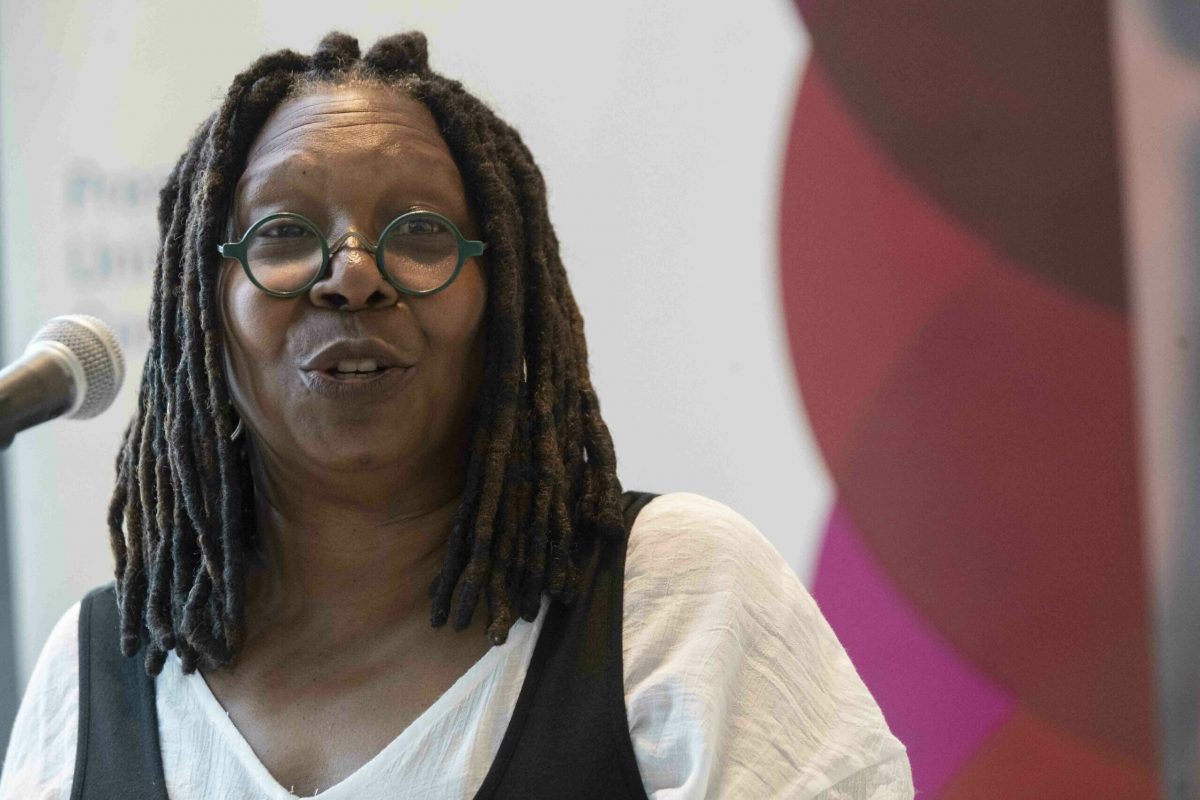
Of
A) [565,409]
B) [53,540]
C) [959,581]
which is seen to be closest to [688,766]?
[565,409]

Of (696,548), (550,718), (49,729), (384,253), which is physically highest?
(384,253)

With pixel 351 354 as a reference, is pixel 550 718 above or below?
below

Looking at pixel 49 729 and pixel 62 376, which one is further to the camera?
pixel 49 729

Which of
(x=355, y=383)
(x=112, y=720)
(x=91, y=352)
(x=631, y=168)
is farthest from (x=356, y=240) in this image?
(x=631, y=168)

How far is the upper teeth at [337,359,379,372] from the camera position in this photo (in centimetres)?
104

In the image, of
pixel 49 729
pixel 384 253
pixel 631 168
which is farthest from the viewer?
pixel 631 168

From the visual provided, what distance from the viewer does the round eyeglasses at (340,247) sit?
Answer: 1.05 meters

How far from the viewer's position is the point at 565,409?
1.16 meters

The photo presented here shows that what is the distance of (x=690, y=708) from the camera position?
0.97 m

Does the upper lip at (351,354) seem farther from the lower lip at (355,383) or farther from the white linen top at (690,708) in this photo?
the white linen top at (690,708)

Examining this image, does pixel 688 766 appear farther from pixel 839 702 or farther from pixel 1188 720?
pixel 1188 720

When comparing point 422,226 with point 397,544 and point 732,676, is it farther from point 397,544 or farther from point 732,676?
point 732,676

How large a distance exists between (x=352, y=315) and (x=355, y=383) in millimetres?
55

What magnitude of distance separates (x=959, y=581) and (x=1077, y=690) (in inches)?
6.8
